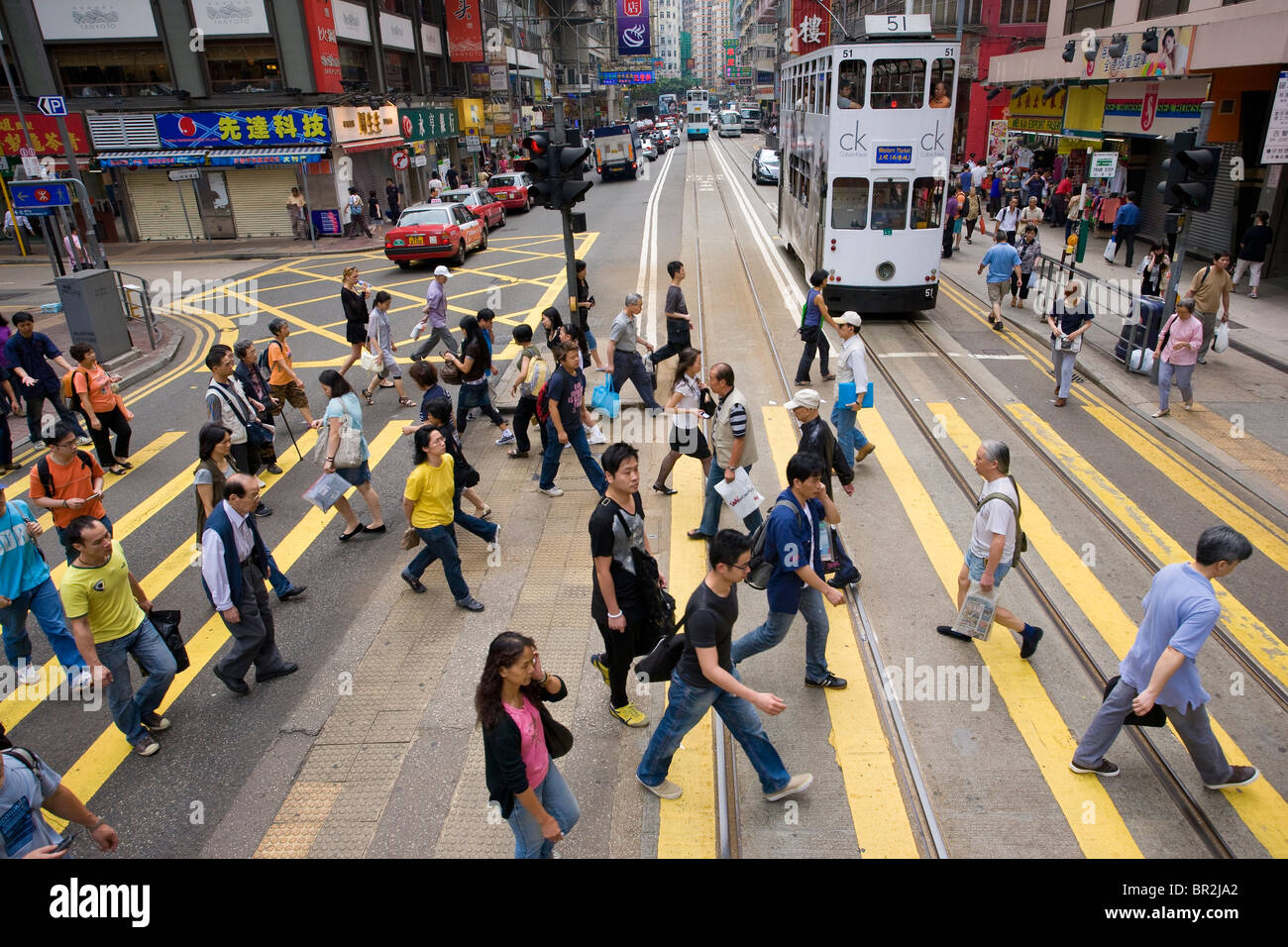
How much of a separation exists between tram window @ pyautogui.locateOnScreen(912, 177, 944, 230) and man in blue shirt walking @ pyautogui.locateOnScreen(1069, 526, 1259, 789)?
428 inches

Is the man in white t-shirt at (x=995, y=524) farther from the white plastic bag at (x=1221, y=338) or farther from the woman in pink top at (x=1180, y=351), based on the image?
the white plastic bag at (x=1221, y=338)

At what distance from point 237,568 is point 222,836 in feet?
5.56

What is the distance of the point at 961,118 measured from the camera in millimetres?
40625

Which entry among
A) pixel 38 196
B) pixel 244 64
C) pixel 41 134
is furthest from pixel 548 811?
pixel 41 134

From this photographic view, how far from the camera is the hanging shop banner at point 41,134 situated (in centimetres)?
2714

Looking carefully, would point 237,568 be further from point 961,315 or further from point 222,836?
point 961,315

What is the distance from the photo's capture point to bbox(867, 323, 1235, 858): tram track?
14.7 feet

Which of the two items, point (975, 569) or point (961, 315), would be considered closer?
point (975, 569)

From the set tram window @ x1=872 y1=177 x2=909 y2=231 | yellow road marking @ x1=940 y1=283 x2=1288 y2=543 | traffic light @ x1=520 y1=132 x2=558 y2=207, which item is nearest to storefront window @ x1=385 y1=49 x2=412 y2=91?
tram window @ x1=872 y1=177 x2=909 y2=231

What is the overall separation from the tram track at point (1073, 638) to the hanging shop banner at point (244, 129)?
22.7 m
